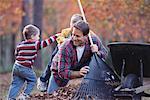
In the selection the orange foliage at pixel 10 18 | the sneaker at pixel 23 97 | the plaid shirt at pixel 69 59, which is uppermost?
the orange foliage at pixel 10 18

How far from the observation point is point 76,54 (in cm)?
797

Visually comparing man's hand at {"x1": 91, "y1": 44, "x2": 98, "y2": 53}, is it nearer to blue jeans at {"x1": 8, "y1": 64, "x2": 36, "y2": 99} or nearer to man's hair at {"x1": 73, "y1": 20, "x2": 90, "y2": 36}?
man's hair at {"x1": 73, "y1": 20, "x2": 90, "y2": 36}

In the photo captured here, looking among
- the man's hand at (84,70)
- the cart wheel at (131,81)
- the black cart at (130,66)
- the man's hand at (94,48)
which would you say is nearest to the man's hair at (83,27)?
the man's hand at (94,48)

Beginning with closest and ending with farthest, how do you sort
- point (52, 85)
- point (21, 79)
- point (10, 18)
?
point (52, 85), point (21, 79), point (10, 18)

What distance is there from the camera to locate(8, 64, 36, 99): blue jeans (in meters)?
9.12

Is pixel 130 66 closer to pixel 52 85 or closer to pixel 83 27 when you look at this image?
pixel 83 27

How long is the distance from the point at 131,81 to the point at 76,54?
97 cm

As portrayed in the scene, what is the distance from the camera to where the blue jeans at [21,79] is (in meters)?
9.12

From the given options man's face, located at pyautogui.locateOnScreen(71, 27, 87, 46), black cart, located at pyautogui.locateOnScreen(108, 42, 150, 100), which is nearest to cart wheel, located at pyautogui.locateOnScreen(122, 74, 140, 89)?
black cart, located at pyautogui.locateOnScreen(108, 42, 150, 100)

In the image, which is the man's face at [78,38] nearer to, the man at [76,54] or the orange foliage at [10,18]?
the man at [76,54]

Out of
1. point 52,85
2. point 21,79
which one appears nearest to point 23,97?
point 21,79

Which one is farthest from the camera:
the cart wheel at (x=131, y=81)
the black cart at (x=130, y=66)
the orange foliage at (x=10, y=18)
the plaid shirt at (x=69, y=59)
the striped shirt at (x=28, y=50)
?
the orange foliage at (x=10, y=18)

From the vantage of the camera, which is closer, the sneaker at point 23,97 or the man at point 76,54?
the man at point 76,54

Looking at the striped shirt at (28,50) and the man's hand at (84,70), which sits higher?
the striped shirt at (28,50)
